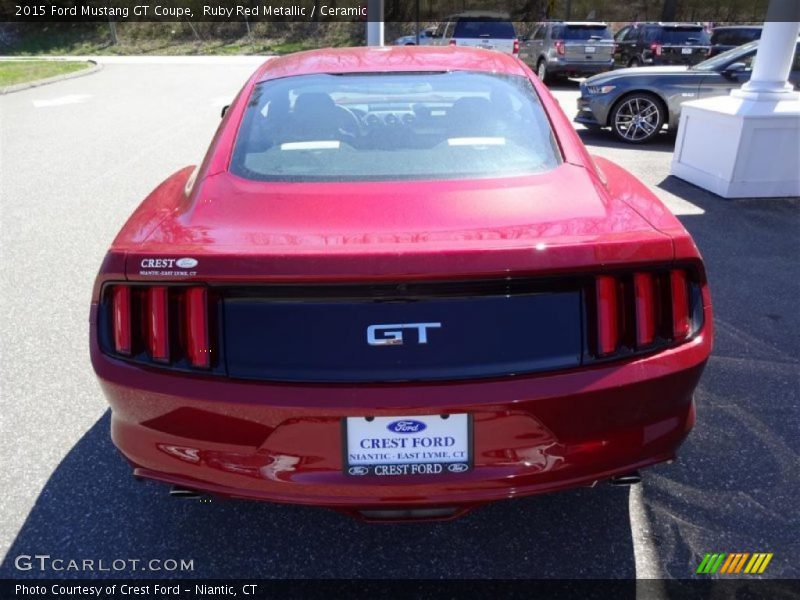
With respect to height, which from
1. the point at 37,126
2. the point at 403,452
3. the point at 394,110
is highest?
the point at 394,110

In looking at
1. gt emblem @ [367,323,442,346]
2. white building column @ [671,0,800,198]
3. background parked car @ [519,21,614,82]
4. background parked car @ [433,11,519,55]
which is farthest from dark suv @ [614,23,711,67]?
gt emblem @ [367,323,442,346]

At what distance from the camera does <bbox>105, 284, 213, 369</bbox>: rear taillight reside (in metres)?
1.92

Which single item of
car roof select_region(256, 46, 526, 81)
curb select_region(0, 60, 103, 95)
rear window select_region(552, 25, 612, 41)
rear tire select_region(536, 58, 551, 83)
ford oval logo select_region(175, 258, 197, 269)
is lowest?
curb select_region(0, 60, 103, 95)

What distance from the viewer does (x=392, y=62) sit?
3.24m

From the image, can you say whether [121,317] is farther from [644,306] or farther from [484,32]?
[484,32]

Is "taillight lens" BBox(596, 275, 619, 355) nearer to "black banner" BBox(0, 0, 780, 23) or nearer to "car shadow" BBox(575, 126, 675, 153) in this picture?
"car shadow" BBox(575, 126, 675, 153)

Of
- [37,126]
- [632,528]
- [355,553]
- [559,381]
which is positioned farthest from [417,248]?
[37,126]

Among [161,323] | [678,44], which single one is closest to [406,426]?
[161,323]

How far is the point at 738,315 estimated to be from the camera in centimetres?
418

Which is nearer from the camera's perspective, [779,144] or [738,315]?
[738,315]

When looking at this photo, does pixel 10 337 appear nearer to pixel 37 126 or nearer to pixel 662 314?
pixel 662 314

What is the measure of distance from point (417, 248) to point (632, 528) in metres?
1.43

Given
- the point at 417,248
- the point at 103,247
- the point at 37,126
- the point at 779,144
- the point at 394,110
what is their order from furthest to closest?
the point at 37,126
the point at 779,144
the point at 103,247
the point at 394,110
the point at 417,248

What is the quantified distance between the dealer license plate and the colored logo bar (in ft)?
3.41
